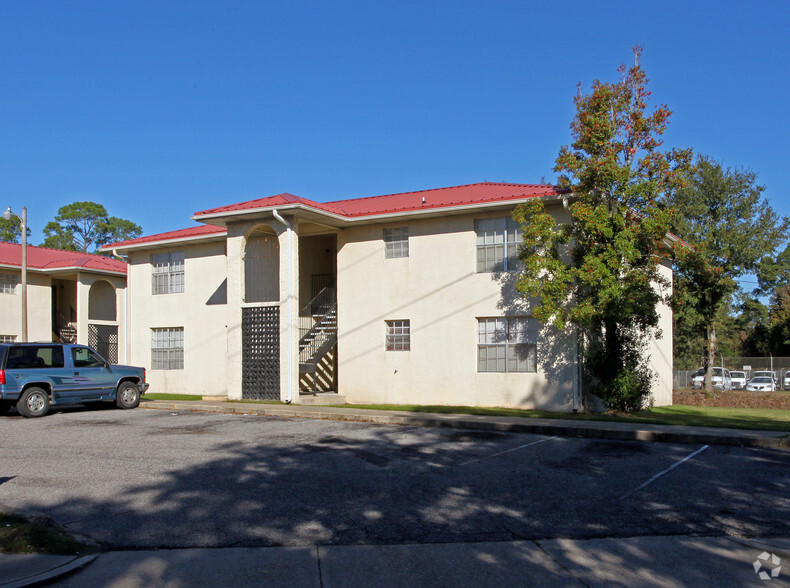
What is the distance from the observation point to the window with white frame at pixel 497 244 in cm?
1925

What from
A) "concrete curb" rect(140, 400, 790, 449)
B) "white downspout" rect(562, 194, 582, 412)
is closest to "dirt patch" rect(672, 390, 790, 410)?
"white downspout" rect(562, 194, 582, 412)

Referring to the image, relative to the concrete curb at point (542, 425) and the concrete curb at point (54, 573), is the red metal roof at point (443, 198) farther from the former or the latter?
the concrete curb at point (54, 573)

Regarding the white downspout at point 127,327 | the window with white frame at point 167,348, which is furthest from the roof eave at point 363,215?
the white downspout at point 127,327

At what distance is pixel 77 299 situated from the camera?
2991 cm

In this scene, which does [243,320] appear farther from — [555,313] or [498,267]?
[555,313]

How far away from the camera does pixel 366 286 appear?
69.8 feet

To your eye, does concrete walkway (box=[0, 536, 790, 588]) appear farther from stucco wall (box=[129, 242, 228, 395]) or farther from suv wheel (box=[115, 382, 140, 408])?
stucco wall (box=[129, 242, 228, 395])

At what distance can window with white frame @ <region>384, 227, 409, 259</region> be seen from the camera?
2088 centimetres

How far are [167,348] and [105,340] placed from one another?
603 centimetres

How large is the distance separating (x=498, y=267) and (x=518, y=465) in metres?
9.93

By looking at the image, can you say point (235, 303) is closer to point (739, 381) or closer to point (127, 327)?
point (127, 327)

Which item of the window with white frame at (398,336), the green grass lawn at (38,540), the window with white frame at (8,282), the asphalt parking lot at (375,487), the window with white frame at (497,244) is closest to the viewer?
the green grass lawn at (38,540)

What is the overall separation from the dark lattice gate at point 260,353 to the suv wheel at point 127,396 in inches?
131

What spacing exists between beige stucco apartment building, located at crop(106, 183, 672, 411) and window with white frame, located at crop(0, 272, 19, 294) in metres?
10.9
